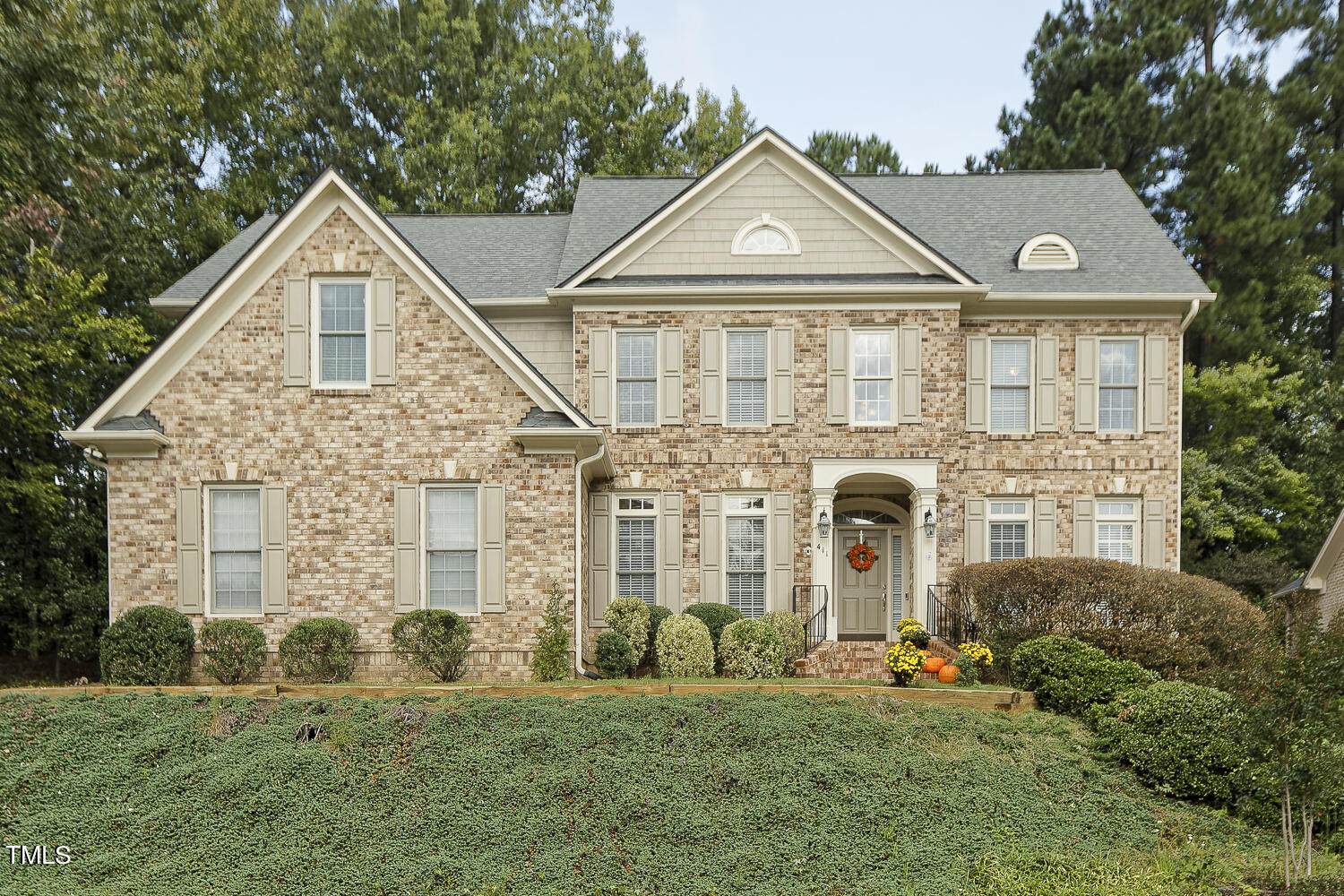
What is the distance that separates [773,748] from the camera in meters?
9.09

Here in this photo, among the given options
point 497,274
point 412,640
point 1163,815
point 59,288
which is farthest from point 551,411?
point 59,288

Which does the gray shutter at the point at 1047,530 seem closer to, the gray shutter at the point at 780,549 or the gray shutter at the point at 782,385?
the gray shutter at the point at 780,549

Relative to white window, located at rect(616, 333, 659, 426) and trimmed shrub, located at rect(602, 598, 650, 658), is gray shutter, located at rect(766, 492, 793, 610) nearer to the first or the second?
white window, located at rect(616, 333, 659, 426)

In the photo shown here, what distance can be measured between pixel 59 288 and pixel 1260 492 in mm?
26446

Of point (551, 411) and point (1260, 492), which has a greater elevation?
point (551, 411)

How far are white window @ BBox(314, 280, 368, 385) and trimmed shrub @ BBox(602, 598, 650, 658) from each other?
15.9 feet

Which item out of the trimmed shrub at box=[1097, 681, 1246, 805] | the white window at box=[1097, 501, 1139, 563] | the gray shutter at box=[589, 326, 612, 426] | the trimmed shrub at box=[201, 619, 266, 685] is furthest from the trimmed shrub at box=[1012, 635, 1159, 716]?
the trimmed shrub at box=[201, 619, 266, 685]

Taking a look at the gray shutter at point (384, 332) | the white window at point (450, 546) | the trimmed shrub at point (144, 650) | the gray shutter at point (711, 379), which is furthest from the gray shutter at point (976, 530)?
the trimmed shrub at point (144, 650)

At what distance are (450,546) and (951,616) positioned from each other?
7.81 metres

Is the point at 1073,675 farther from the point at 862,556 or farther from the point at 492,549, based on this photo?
the point at 492,549

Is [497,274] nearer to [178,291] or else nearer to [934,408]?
[178,291]

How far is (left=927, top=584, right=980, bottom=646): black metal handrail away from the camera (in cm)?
1328

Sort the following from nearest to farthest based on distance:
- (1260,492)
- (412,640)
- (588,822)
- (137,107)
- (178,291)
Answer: (588,822) < (412,640) < (178,291) < (137,107) < (1260,492)

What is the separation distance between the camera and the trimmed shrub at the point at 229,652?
12.0m
